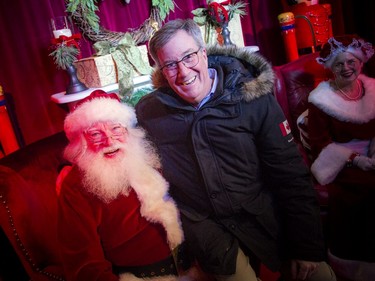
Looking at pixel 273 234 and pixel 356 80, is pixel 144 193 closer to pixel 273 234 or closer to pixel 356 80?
→ pixel 273 234

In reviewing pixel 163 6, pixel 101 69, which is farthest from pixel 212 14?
pixel 101 69

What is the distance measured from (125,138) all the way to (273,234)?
0.76 metres

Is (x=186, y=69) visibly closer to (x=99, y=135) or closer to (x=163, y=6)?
(x=99, y=135)

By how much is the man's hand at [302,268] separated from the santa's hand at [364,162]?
2.15ft

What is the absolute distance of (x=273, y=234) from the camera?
4.90ft

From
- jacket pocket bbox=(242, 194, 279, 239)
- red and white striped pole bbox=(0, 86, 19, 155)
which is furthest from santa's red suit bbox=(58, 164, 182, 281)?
red and white striped pole bbox=(0, 86, 19, 155)

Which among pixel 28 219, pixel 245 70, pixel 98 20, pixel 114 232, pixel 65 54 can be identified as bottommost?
pixel 114 232

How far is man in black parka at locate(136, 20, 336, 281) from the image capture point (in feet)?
4.55

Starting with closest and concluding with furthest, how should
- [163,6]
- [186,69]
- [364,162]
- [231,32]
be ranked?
[186,69], [364,162], [163,6], [231,32]

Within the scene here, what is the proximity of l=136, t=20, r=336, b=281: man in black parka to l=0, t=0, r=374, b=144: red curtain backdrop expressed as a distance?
1.73 m

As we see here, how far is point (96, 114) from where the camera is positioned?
Answer: 4.68 ft

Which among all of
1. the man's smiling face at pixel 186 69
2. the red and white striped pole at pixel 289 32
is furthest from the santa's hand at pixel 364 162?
the red and white striped pole at pixel 289 32

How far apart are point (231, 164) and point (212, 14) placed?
7.28 feet

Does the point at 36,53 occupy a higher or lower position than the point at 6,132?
higher
